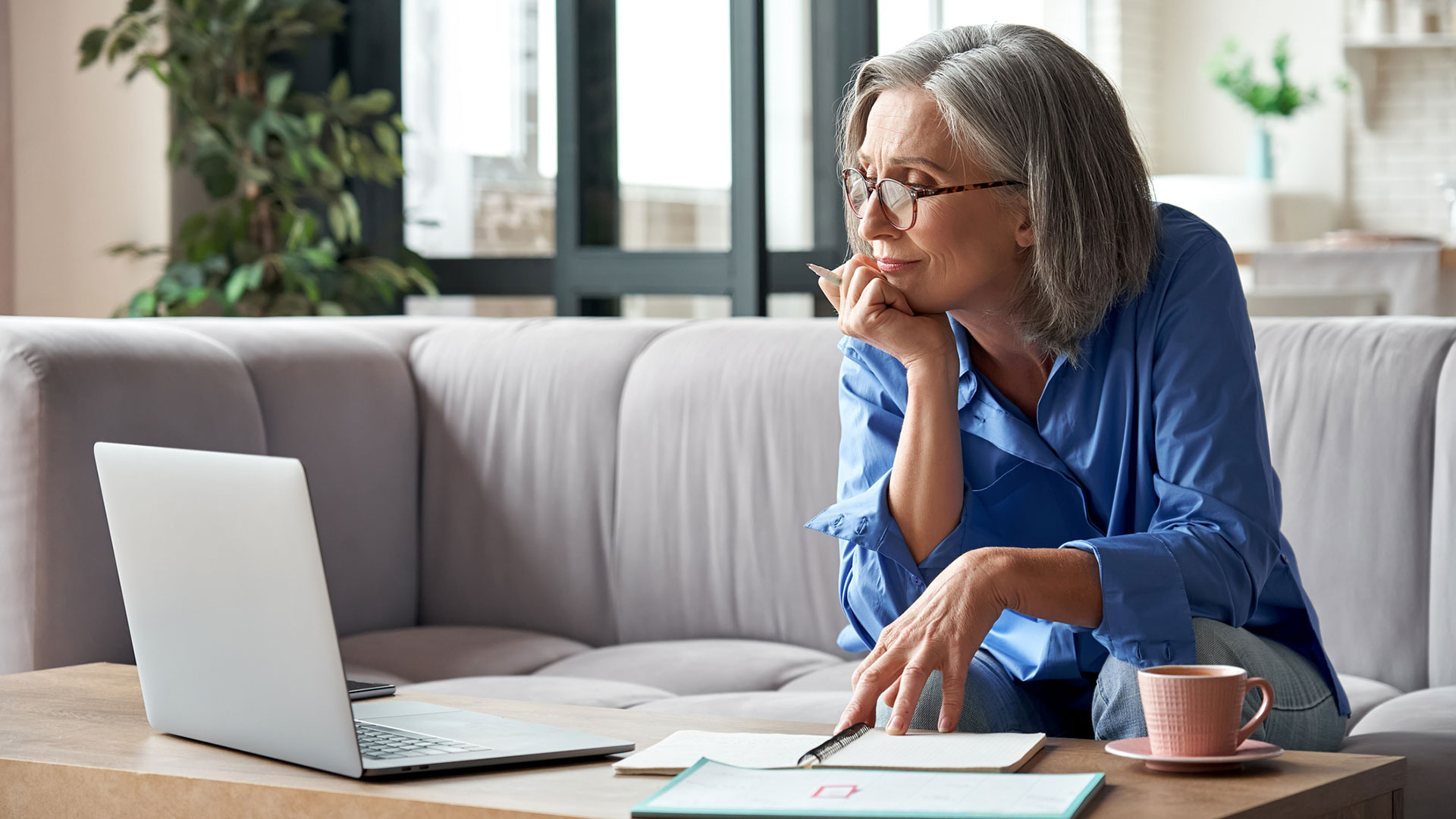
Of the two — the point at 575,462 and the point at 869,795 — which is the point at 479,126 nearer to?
the point at 575,462

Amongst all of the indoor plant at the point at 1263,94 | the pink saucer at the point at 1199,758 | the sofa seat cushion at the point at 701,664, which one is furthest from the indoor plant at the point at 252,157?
the indoor plant at the point at 1263,94

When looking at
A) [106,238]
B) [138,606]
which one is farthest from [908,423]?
[106,238]

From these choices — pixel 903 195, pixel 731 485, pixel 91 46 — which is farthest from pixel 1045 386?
pixel 91 46

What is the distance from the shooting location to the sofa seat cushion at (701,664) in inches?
85.3

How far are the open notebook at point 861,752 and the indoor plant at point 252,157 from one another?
263 centimetres

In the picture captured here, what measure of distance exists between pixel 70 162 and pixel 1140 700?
332 centimetres

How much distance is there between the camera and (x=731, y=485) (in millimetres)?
2469

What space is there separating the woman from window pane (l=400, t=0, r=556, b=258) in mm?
2547

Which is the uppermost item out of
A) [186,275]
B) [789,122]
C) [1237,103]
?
[1237,103]

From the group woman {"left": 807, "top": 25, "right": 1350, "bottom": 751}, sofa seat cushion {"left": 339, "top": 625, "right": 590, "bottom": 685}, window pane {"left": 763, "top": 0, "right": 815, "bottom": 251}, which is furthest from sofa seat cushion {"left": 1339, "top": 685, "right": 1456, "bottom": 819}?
window pane {"left": 763, "top": 0, "right": 815, "bottom": 251}

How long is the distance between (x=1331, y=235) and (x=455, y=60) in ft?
13.2

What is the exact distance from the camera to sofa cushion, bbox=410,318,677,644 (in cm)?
257

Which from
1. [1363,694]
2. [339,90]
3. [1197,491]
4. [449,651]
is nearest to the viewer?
[1197,491]

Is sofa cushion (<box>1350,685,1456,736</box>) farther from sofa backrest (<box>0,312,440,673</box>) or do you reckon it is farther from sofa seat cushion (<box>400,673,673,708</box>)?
sofa backrest (<box>0,312,440,673</box>)
